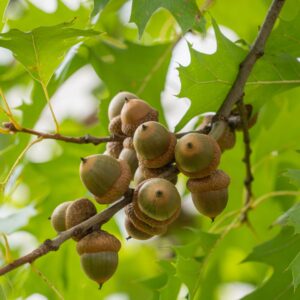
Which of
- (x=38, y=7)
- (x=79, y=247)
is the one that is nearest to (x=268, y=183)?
(x=38, y=7)

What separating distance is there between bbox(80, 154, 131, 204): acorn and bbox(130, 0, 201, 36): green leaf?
0.40 meters

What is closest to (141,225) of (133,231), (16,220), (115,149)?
(133,231)

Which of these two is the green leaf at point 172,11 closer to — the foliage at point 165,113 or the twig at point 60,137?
the foliage at point 165,113

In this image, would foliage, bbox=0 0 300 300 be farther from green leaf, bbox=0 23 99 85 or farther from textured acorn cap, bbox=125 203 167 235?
textured acorn cap, bbox=125 203 167 235

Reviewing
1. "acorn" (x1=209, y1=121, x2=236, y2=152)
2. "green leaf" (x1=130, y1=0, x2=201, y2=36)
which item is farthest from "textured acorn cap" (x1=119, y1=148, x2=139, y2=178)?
"green leaf" (x1=130, y1=0, x2=201, y2=36)

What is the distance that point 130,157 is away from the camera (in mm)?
2064

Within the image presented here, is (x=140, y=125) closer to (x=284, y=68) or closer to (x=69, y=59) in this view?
(x=284, y=68)

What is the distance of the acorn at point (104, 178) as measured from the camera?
192 cm

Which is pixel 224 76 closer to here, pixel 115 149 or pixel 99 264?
pixel 115 149

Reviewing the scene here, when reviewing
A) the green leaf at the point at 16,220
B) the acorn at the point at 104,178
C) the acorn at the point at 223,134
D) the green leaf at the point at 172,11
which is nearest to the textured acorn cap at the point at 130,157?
the acorn at the point at 104,178

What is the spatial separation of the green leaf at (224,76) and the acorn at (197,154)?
0.32 m

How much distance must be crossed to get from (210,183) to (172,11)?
521mm

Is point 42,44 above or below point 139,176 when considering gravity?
above

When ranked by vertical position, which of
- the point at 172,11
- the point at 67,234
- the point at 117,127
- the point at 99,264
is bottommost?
the point at 99,264
